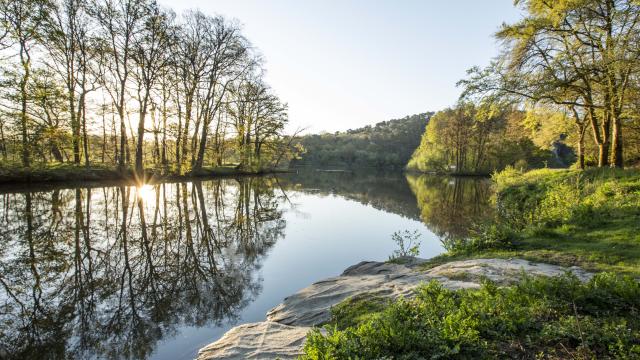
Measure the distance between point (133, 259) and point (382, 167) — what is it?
349 ft

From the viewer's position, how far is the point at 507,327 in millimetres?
3508

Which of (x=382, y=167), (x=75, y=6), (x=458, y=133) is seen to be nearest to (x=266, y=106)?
(x=75, y=6)

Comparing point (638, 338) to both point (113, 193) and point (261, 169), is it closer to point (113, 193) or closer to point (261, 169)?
point (113, 193)

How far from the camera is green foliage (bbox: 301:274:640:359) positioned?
10.1ft

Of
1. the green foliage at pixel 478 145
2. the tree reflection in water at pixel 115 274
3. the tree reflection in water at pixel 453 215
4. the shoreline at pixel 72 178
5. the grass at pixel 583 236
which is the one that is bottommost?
the tree reflection in water at pixel 453 215

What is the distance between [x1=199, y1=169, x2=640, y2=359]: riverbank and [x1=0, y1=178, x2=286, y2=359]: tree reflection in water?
141cm

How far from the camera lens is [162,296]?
6395mm

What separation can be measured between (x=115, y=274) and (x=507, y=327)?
785 centimetres

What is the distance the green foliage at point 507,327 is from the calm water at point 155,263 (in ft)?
9.96

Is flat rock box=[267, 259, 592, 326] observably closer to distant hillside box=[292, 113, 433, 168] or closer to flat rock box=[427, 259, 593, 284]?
flat rock box=[427, 259, 593, 284]

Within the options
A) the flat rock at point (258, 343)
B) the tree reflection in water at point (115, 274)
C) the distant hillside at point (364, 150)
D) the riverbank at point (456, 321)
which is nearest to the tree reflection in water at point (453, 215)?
the riverbank at point (456, 321)

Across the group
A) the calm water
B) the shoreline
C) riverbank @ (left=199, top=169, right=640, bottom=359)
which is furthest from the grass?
the shoreline

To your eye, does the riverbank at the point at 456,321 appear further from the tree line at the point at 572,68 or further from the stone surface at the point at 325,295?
the tree line at the point at 572,68

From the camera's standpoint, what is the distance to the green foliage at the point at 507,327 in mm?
3088
